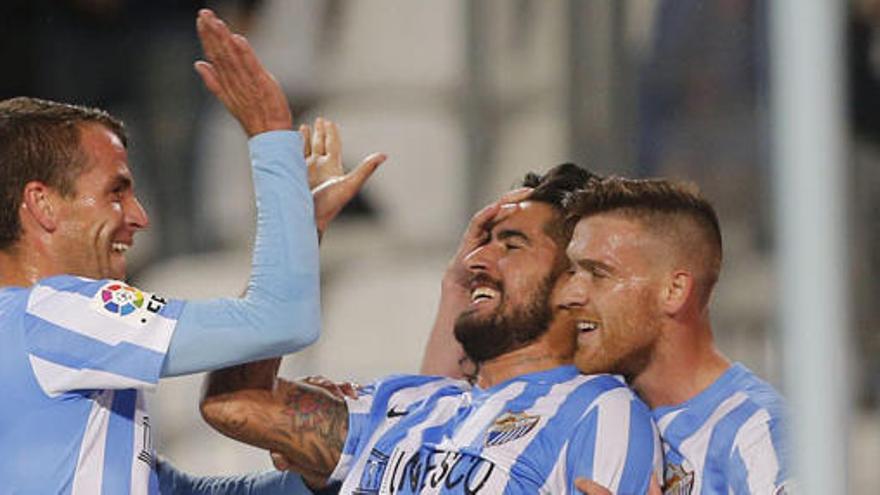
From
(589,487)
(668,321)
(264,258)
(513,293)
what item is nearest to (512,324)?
(513,293)

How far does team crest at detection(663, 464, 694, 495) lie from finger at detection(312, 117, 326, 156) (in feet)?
2.55

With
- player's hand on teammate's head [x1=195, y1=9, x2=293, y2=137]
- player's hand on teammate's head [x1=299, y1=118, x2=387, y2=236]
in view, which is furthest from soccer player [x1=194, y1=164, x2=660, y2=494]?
player's hand on teammate's head [x1=195, y1=9, x2=293, y2=137]

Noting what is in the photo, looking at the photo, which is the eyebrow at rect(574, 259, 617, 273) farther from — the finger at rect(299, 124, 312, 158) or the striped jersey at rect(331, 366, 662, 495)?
the finger at rect(299, 124, 312, 158)

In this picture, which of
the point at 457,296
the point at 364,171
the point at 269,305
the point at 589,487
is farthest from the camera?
the point at 457,296

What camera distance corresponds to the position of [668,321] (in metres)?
2.53

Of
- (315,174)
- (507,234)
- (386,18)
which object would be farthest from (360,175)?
(386,18)

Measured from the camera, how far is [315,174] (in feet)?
8.92

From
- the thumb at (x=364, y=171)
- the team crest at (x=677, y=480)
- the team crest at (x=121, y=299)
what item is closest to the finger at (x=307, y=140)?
the thumb at (x=364, y=171)

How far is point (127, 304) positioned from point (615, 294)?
0.74 meters

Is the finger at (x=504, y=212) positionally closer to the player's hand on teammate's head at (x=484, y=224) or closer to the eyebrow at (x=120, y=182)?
the player's hand on teammate's head at (x=484, y=224)

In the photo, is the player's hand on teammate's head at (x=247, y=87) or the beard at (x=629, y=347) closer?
the player's hand on teammate's head at (x=247, y=87)

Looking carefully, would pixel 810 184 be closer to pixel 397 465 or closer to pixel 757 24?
pixel 757 24

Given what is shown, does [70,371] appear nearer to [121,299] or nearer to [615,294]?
[121,299]

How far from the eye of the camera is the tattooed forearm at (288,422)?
273 cm
